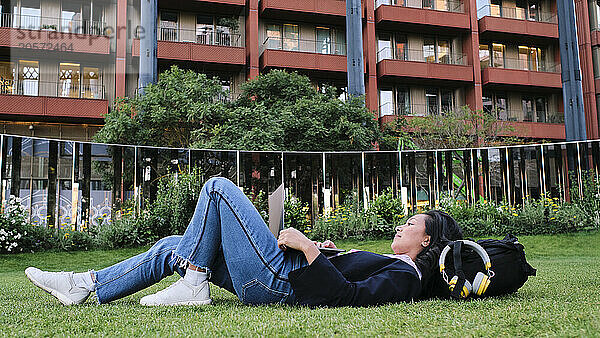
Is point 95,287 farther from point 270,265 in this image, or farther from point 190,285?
point 270,265

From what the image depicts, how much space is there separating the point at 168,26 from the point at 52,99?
17.6 ft

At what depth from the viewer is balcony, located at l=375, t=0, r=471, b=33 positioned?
22.4 m

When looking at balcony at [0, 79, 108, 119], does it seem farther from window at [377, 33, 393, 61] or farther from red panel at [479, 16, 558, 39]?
red panel at [479, 16, 558, 39]

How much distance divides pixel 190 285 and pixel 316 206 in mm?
6899

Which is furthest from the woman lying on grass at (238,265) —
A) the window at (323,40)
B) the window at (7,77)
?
the window at (323,40)

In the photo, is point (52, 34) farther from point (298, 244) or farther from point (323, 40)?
point (298, 244)

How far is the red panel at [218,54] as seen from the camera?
A: 19859 millimetres

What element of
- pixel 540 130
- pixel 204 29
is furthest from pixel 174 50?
pixel 540 130

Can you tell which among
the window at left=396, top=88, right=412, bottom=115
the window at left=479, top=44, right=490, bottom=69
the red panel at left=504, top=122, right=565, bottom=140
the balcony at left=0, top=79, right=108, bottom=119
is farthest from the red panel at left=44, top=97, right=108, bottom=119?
the red panel at left=504, top=122, right=565, bottom=140

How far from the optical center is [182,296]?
2.76 meters

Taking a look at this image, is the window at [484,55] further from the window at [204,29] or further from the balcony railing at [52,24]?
the balcony railing at [52,24]

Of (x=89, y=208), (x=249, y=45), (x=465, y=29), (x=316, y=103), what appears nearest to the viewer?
(x=89, y=208)

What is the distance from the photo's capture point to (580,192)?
950cm

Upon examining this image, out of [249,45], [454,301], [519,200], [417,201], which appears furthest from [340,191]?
[249,45]
